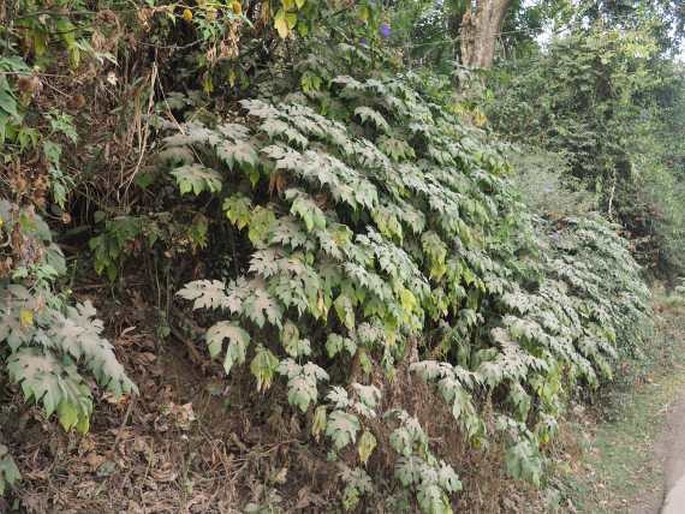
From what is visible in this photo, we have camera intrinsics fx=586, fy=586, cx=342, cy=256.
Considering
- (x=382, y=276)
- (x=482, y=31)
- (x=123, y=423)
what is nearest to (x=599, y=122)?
(x=482, y=31)

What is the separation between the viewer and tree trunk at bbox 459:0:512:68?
26.0 feet

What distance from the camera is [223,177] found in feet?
12.3

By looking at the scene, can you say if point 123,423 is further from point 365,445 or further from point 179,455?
point 365,445

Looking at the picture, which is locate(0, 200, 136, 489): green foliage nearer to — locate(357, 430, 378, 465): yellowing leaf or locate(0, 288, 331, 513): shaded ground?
locate(0, 288, 331, 513): shaded ground

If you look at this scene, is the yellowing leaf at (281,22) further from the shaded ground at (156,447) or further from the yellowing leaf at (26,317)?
the yellowing leaf at (26,317)

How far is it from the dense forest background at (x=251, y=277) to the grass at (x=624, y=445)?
0.57 metres

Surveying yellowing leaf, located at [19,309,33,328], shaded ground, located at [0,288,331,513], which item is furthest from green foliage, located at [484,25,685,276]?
yellowing leaf, located at [19,309,33,328]

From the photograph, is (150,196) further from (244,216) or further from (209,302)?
(209,302)

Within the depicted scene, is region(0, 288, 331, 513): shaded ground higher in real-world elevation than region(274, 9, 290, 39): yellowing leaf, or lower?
lower

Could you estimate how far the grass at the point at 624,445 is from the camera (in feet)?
18.5

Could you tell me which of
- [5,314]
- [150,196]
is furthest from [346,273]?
[5,314]

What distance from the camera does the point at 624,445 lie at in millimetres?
6941

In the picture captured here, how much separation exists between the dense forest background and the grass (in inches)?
22.5

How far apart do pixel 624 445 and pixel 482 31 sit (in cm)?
557
